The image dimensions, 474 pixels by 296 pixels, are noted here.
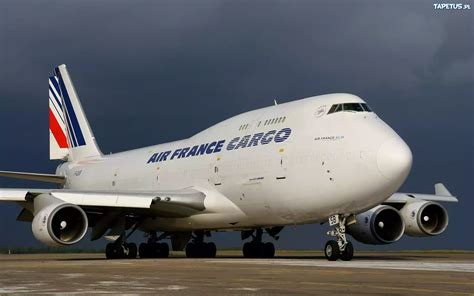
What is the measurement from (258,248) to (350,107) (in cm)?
845

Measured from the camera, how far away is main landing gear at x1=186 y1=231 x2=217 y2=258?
3212cm

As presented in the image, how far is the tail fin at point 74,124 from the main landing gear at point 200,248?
10454 millimetres

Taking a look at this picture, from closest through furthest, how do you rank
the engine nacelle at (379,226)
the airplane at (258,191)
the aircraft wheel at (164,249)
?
1. the airplane at (258,191)
2. the engine nacelle at (379,226)
3. the aircraft wheel at (164,249)

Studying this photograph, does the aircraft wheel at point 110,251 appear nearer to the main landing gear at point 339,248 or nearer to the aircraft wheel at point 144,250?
the aircraft wheel at point 144,250

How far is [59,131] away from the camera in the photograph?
4459 cm

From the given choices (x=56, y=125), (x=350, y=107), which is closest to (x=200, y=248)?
(x=350, y=107)

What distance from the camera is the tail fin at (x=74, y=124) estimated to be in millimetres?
41625

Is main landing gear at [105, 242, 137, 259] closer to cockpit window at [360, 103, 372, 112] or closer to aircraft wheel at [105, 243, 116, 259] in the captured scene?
aircraft wheel at [105, 243, 116, 259]

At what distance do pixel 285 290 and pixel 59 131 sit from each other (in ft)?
115

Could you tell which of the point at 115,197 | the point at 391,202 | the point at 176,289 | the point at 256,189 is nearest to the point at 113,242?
the point at 115,197

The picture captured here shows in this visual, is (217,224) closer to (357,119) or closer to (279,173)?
(279,173)

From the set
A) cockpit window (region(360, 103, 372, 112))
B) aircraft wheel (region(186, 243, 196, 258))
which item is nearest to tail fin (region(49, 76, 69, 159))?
aircraft wheel (region(186, 243, 196, 258))

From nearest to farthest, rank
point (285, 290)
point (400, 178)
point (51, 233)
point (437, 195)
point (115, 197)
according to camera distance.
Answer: point (285, 290) → point (400, 178) → point (51, 233) → point (115, 197) → point (437, 195)

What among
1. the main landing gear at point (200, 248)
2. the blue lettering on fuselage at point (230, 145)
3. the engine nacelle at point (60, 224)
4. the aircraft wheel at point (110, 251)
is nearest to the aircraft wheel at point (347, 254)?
the blue lettering on fuselage at point (230, 145)
